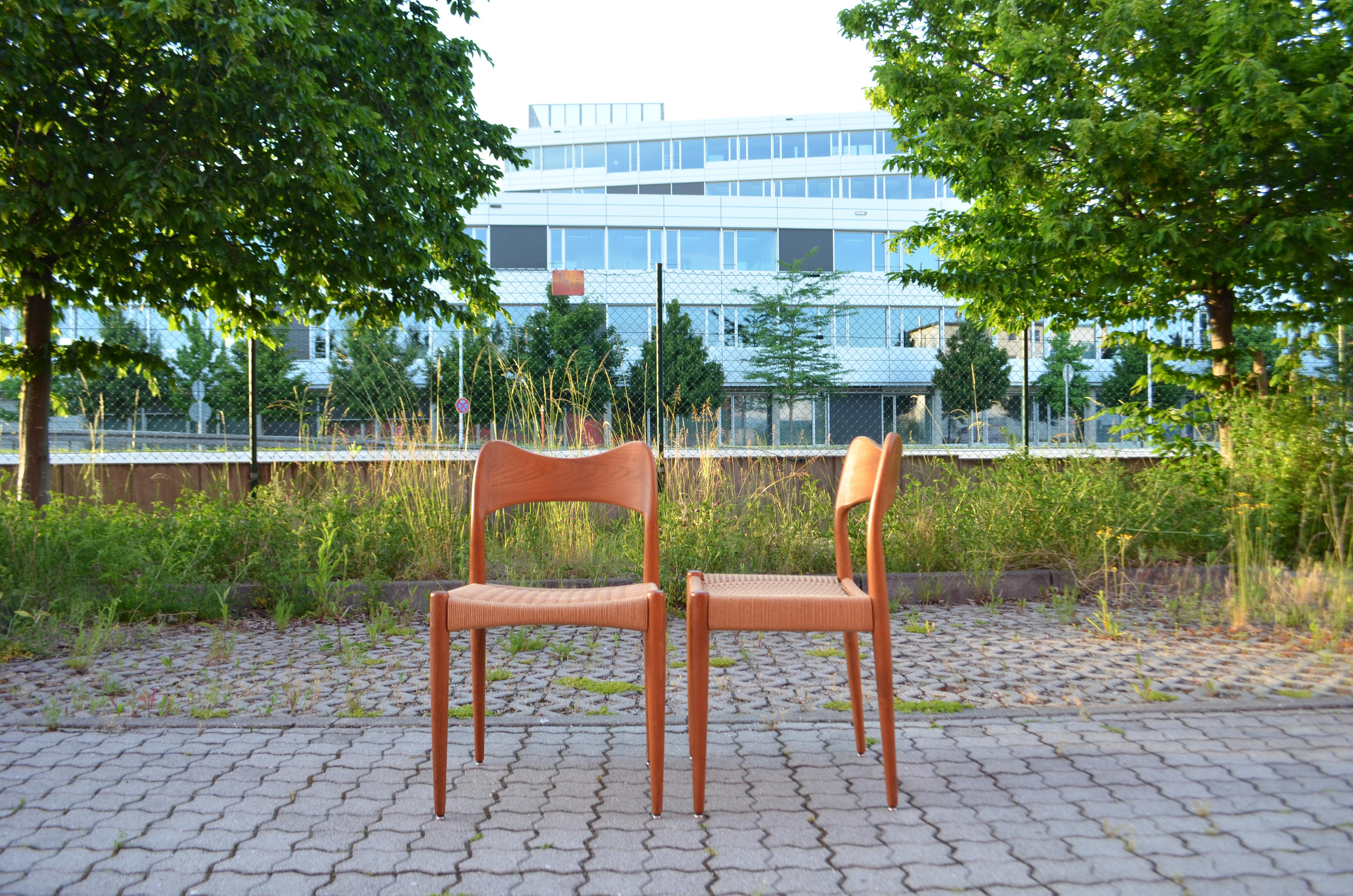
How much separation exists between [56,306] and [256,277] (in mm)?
1860

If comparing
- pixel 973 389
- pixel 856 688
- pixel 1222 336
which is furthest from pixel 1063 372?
pixel 856 688

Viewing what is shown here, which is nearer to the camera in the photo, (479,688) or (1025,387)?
(479,688)

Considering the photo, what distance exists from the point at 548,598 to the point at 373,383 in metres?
5.20

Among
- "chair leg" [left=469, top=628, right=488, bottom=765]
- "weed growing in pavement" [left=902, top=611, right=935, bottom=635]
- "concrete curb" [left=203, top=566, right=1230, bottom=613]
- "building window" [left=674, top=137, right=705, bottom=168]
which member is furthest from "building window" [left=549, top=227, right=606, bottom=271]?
"chair leg" [left=469, top=628, right=488, bottom=765]

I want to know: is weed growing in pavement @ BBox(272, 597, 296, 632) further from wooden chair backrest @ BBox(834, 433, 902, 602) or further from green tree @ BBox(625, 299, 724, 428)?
wooden chair backrest @ BBox(834, 433, 902, 602)

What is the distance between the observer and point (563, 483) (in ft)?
10.00

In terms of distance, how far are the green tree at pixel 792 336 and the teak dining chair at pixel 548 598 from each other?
27315 mm

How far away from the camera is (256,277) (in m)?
6.14

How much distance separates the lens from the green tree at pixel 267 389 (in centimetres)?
738

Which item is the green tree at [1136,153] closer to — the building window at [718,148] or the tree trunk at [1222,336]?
the tree trunk at [1222,336]

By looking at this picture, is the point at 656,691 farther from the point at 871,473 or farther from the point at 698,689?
the point at 871,473

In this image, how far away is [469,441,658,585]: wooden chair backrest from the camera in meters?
2.88

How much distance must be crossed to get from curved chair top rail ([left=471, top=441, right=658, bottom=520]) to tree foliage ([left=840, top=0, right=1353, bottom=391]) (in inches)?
196

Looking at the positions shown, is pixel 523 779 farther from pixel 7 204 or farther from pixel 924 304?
pixel 924 304
